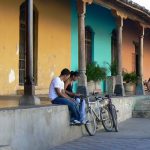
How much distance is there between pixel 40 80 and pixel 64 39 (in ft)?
7.44

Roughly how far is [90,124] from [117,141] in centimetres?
116

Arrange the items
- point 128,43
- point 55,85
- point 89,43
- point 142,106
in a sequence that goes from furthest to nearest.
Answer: point 128,43 < point 89,43 < point 142,106 < point 55,85

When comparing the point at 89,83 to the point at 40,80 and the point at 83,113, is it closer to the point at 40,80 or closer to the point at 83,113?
the point at 40,80

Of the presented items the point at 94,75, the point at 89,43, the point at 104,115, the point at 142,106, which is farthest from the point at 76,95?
the point at 89,43

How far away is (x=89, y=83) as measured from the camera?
18469mm

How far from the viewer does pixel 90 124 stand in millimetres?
11812

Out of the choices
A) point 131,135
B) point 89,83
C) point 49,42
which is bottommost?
point 131,135

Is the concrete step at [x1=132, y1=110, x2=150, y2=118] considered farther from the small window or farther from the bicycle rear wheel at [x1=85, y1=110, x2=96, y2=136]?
the bicycle rear wheel at [x1=85, y1=110, x2=96, y2=136]

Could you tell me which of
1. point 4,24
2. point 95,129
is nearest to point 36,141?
point 95,129

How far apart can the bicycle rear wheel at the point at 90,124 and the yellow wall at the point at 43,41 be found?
3.54 m

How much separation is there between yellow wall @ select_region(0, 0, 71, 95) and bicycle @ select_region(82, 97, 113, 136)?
3.24 m

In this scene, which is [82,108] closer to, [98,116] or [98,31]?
[98,116]

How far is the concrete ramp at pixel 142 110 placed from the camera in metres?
17.5

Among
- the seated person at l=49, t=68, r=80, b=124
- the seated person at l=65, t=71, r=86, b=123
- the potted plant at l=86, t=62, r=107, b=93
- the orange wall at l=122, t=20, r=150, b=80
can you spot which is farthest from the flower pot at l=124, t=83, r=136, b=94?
the seated person at l=49, t=68, r=80, b=124
